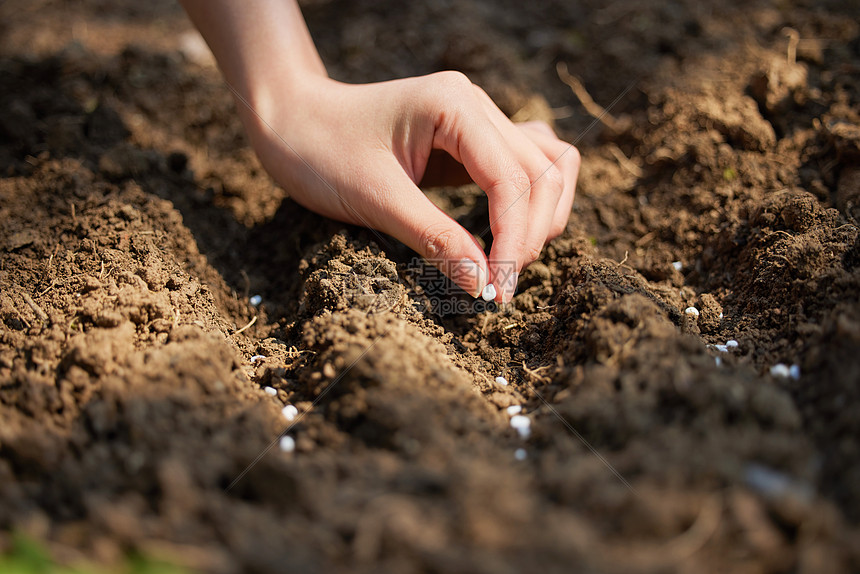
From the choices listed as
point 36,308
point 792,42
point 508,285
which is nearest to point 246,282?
point 36,308

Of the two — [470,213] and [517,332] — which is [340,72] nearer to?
[470,213]

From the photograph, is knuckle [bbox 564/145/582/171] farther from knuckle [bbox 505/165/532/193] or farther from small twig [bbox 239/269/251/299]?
small twig [bbox 239/269/251/299]

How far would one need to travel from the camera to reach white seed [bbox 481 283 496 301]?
1.93 meters

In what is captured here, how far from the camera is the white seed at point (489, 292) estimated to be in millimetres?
1928

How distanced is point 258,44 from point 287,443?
1.67 metres

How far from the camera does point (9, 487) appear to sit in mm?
1298

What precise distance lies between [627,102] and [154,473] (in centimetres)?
296

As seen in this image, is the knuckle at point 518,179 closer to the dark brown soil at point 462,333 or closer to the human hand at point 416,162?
the human hand at point 416,162

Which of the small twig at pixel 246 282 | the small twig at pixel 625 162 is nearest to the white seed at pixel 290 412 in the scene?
the small twig at pixel 246 282

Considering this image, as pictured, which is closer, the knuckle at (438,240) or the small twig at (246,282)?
the knuckle at (438,240)

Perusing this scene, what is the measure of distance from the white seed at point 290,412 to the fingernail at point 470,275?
0.68 meters

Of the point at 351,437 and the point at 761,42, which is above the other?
the point at 761,42

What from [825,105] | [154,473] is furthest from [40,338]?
[825,105]

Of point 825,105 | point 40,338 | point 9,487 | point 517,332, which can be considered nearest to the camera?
point 9,487
